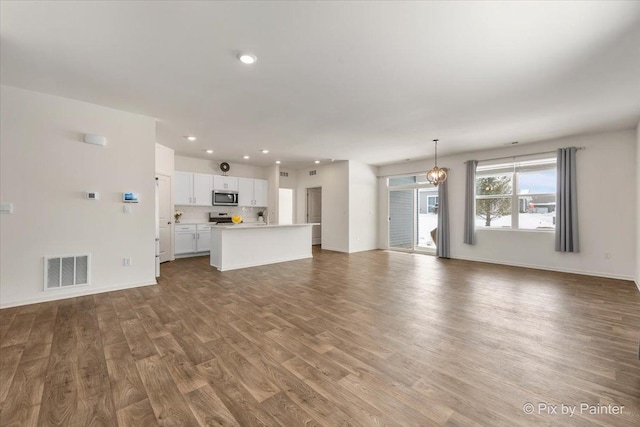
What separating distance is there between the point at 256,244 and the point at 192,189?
2.77 m

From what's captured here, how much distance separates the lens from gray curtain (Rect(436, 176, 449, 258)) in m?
7.10

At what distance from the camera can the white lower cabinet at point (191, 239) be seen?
6934 mm


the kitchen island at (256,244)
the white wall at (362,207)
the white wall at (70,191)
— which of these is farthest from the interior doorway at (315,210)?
the white wall at (70,191)

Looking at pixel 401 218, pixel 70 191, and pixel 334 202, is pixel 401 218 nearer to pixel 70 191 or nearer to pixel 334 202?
pixel 334 202

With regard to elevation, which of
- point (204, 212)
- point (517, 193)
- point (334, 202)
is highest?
point (517, 193)

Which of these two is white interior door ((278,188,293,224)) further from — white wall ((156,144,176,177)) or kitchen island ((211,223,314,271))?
white wall ((156,144,176,177))

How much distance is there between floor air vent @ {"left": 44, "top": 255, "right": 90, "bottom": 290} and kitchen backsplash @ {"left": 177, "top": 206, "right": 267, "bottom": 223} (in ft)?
12.4

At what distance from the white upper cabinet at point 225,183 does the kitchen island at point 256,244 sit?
2.29 meters

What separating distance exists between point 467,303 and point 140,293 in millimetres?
4538


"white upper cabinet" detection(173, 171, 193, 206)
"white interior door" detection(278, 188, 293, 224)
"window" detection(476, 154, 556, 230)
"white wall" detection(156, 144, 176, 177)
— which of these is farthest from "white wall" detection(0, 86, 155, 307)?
"window" detection(476, 154, 556, 230)

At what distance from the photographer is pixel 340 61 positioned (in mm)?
2668

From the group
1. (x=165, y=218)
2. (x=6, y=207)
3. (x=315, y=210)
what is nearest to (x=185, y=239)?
(x=165, y=218)

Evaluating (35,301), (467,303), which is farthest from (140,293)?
(467,303)

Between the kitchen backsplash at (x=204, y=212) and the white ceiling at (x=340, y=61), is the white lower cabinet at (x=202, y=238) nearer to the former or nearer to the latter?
the kitchen backsplash at (x=204, y=212)
